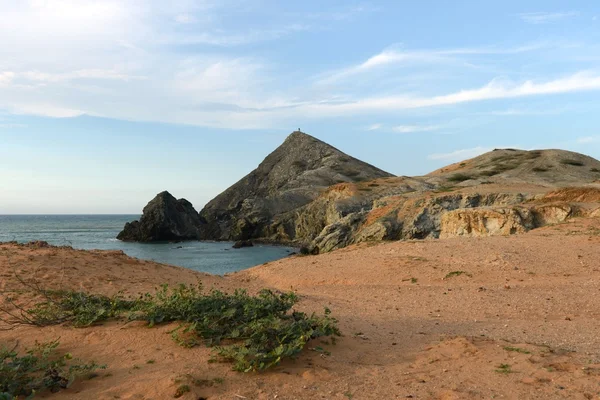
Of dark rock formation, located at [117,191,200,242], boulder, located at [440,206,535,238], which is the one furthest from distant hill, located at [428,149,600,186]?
dark rock formation, located at [117,191,200,242]

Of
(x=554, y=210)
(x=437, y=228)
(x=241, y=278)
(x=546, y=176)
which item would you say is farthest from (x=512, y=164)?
(x=241, y=278)

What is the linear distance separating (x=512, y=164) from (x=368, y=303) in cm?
5427

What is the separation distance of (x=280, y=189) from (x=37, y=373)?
73531 mm

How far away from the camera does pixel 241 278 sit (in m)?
17.5

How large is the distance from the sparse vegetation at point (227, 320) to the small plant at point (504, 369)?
2266 millimetres

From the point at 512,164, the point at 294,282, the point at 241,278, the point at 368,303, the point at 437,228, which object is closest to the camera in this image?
the point at 368,303

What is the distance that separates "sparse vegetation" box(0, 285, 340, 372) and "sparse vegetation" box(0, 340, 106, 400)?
128cm

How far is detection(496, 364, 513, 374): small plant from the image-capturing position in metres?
5.67

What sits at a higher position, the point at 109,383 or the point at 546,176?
the point at 546,176

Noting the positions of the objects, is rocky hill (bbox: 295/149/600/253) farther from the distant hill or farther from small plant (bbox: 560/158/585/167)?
the distant hill

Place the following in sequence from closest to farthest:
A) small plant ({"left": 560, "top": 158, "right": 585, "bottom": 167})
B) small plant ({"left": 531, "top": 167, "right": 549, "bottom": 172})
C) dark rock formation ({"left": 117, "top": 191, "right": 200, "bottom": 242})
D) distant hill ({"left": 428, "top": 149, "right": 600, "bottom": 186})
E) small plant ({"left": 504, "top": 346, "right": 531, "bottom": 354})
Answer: small plant ({"left": 504, "top": 346, "right": 531, "bottom": 354}) → distant hill ({"left": 428, "top": 149, "right": 600, "bottom": 186}) → small plant ({"left": 531, "top": 167, "right": 549, "bottom": 172}) → small plant ({"left": 560, "top": 158, "right": 585, "bottom": 167}) → dark rock formation ({"left": 117, "top": 191, "right": 200, "bottom": 242})

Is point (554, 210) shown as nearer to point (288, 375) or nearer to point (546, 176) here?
point (288, 375)

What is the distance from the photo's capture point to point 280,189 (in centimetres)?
A: 7950

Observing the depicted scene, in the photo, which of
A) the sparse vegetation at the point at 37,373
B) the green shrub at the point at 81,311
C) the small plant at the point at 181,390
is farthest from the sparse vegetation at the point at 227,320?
the sparse vegetation at the point at 37,373
